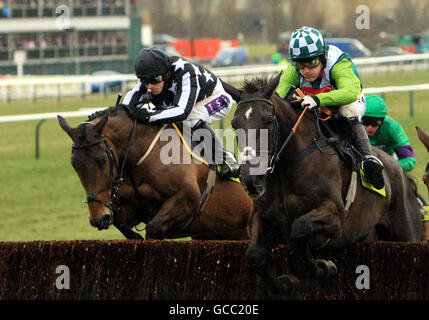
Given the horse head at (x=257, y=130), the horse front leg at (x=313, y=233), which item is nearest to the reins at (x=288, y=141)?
the horse head at (x=257, y=130)

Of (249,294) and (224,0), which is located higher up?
(224,0)

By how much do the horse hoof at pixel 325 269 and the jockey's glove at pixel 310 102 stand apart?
90 centimetres

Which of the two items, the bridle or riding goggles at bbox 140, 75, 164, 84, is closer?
the bridle

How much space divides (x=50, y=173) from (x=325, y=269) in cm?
842

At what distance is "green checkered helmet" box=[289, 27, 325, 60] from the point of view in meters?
4.87

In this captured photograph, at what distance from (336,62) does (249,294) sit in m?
1.52

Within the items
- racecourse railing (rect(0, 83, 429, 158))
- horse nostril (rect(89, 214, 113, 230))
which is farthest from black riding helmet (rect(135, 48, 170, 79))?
racecourse railing (rect(0, 83, 429, 158))

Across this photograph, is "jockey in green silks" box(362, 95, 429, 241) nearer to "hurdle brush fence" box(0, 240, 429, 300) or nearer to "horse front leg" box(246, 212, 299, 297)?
"hurdle brush fence" box(0, 240, 429, 300)

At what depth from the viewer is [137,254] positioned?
518 cm

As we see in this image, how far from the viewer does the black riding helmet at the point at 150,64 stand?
5629mm

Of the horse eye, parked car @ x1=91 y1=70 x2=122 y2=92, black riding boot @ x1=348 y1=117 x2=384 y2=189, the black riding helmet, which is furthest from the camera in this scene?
parked car @ x1=91 y1=70 x2=122 y2=92
